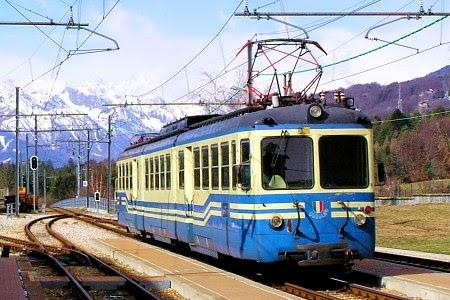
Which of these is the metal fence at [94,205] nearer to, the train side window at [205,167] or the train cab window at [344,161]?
the train side window at [205,167]

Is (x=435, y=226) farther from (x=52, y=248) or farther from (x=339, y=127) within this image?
(x=339, y=127)

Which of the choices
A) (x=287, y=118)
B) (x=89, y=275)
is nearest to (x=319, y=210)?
(x=287, y=118)

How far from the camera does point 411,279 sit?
45.1ft

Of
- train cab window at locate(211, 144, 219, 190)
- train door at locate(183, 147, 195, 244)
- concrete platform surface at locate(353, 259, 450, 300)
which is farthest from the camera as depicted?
train door at locate(183, 147, 195, 244)

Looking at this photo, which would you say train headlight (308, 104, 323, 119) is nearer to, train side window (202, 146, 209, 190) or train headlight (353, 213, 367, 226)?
train headlight (353, 213, 367, 226)

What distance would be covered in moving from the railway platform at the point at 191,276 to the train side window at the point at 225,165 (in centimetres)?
166

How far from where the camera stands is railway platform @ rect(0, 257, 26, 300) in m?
12.7

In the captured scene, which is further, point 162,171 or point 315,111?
point 162,171

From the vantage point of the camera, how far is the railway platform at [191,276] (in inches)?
499

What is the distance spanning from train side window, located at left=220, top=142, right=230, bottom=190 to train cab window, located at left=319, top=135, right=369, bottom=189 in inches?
78.8

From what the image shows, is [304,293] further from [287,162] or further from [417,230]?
[417,230]

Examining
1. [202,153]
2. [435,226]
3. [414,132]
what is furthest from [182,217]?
[414,132]

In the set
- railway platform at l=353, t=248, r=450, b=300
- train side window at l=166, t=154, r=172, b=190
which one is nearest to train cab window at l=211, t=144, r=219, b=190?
railway platform at l=353, t=248, r=450, b=300

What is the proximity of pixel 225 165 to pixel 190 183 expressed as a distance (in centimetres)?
294
